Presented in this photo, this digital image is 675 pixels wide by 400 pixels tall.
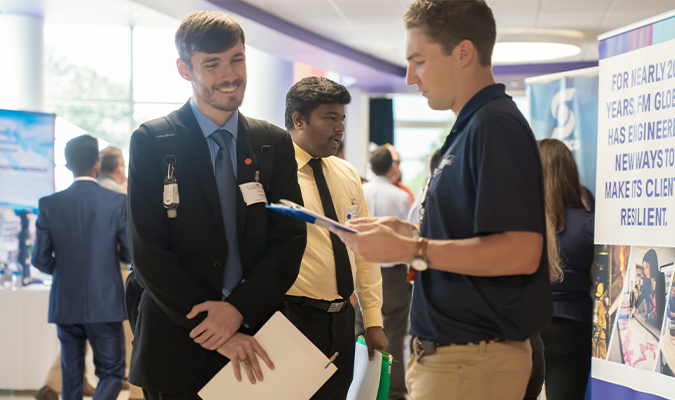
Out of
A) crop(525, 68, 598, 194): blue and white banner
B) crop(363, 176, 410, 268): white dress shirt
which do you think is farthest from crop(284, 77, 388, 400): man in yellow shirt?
crop(363, 176, 410, 268): white dress shirt

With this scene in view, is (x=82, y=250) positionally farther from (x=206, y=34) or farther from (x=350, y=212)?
(x=206, y=34)

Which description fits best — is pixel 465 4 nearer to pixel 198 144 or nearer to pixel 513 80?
pixel 198 144

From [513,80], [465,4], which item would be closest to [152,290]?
[465,4]

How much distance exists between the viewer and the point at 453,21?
1.21 m

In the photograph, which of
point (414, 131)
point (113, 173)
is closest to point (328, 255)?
point (113, 173)

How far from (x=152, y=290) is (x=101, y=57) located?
8219 mm

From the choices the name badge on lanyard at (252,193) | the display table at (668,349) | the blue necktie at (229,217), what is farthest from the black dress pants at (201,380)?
the display table at (668,349)

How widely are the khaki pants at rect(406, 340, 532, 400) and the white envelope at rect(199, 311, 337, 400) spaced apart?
38cm

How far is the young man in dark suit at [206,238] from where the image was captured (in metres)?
1.42

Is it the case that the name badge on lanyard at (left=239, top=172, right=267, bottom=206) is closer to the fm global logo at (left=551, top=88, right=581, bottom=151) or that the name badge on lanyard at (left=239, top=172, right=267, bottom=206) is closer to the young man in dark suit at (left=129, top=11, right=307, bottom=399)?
the young man in dark suit at (left=129, top=11, right=307, bottom=399)

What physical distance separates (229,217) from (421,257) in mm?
593

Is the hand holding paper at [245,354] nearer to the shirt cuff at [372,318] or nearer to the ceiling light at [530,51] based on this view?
the shirt cuff at [372,318]

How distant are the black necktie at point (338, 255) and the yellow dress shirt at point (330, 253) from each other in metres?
0.02

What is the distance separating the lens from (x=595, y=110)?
12.0 feet
